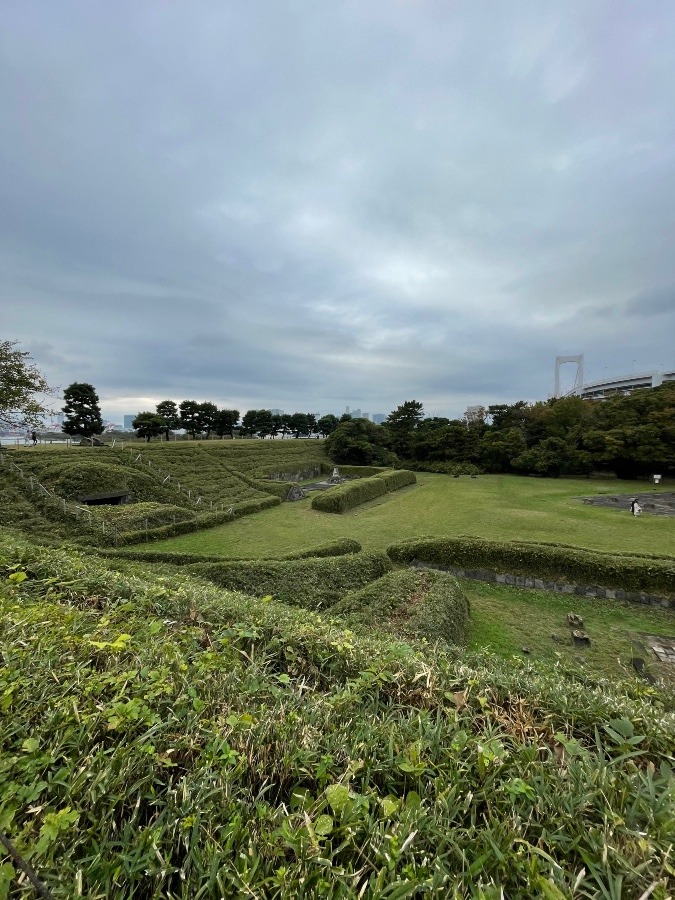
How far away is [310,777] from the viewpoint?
155cm

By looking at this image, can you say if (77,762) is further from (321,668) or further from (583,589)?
(583,589)

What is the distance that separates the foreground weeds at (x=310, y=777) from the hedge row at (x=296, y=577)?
18.3ft

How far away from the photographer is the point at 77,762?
57.6 inches

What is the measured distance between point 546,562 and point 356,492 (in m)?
13.5

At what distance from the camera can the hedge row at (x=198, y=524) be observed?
1329 cm

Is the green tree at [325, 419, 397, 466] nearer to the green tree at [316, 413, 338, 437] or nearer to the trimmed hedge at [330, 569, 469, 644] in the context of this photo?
the green tree at [316, 413, 338, 437]

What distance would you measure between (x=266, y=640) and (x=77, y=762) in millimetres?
1514

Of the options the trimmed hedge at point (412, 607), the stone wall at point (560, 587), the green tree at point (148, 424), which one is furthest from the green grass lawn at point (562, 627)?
the green tree at point (148, 424)

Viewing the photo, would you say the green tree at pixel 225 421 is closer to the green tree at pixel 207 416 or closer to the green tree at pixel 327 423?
the green tree at pixel 207 416

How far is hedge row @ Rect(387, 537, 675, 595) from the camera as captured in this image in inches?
362

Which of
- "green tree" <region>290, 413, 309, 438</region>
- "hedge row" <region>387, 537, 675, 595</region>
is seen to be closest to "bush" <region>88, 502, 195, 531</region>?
"hedge row" <region>387, 537, 675, 595</region>

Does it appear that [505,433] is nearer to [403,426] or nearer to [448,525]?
[403,426]

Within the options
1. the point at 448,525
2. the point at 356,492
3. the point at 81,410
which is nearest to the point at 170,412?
the point at 81,410

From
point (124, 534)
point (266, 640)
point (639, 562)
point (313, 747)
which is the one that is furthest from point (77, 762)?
point (124, 534)
